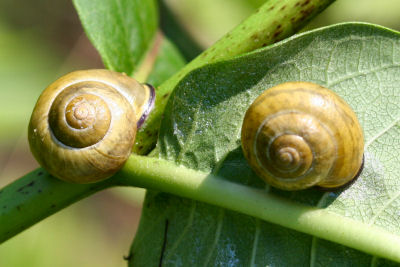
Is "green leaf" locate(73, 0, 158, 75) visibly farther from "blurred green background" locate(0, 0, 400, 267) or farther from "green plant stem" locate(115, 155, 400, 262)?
"green plant stem" locate(115, 155, 400, 262)

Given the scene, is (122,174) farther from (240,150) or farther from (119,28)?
(119,28)

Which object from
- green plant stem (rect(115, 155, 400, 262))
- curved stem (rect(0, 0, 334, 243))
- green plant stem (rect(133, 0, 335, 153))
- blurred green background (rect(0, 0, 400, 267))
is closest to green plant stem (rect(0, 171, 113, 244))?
curved stem (rect(0, 0, 334, 243))

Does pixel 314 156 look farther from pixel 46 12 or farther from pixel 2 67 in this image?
pixel 46 12

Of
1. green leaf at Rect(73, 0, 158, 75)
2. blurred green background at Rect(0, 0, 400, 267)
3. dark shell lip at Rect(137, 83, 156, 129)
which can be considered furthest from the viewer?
blurred green background at Rect(0, 0, 400, 267)

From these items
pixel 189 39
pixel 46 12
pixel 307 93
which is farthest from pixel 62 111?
pixel 46 12

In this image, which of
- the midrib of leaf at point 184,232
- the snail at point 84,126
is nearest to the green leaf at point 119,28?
the snail at point 84,126

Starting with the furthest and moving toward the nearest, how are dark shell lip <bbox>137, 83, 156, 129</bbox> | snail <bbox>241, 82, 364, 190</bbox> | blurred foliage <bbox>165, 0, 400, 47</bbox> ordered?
blurred foliage <bbox>165, 0, 400, 47</bbox> < dark shell lip <bbox>137, 83, 156, 129</bbox> < snail <bbox>241, 82, 364, 190</bbox>
